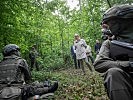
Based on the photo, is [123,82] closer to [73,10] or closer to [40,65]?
[40,65]

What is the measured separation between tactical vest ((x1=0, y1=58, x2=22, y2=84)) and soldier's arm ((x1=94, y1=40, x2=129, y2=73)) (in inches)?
128

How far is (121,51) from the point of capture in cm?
384

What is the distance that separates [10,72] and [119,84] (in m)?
3.96

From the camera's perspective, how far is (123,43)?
3.86 m

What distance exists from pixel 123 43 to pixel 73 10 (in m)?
24.2

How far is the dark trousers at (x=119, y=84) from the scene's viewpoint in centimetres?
335

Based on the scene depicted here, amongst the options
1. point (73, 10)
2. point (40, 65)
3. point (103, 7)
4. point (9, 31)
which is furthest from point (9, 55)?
point (73, 10)

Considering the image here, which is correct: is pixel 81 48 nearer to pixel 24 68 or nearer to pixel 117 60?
pixel 24 68

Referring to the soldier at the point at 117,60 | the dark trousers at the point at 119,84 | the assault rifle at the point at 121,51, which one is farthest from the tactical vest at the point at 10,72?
the dark trousers at the point at 119,84

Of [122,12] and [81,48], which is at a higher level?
[81,48]

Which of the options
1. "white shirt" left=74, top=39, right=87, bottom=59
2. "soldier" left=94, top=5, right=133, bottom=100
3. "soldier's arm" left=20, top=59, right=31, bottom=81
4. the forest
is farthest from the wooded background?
"soldier" left=94, top=5, right=133, bottom=100

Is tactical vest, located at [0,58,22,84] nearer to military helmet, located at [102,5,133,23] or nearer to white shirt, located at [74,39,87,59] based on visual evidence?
military helmet, located at [102,5,133,23]

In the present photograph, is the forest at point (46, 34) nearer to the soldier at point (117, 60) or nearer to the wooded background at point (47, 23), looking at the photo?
the wooded background at point (47, 23)

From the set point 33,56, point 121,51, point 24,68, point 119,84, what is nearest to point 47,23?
point 33,56
